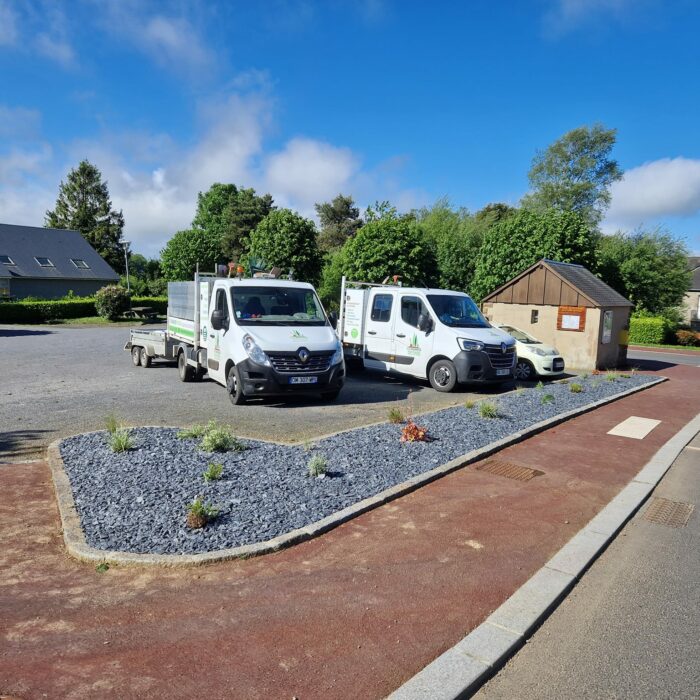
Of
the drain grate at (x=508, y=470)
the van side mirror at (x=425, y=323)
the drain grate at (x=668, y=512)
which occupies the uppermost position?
the van side mirror at (x=425, y=323)

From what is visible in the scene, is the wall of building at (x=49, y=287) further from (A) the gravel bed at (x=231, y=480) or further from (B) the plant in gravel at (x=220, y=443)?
(B) the plant in gravel at (x=220, y=443)

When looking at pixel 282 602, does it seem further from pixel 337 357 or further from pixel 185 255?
pixel 185 255

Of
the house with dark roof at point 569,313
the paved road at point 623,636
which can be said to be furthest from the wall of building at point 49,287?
the paved road at point 623,636

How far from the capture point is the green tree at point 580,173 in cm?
4488

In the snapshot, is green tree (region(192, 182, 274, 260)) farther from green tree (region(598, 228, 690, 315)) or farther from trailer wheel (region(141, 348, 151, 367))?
trailer wheel (region(141, 348, 151, 367))

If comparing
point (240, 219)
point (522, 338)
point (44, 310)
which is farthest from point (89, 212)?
point (522, 338)

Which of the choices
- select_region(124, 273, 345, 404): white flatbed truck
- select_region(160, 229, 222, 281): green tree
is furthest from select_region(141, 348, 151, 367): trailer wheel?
select_region(160, 229, 222, 281): green tree

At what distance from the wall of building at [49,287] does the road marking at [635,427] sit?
43.2m

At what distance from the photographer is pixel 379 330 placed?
47.4 feet

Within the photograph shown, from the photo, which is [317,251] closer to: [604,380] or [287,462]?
[604,380]

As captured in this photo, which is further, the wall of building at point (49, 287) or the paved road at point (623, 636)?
the wall of building at point (49, 287)

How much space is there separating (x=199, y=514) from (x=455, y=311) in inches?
379

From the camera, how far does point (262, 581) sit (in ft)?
14.1

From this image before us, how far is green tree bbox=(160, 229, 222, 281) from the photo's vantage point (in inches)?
1960
